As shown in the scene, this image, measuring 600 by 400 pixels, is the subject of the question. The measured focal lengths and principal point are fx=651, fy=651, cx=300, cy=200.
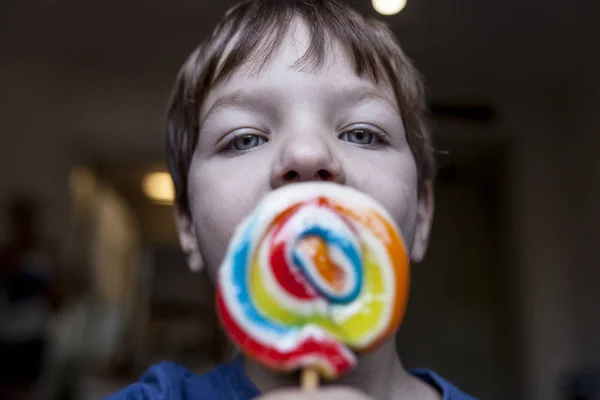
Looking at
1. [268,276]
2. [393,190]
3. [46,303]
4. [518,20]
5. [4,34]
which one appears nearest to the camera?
[268,276]

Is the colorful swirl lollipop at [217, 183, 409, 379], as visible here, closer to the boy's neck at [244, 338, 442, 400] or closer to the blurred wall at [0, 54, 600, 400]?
the boy's neck at [244, 338, 442, 400]

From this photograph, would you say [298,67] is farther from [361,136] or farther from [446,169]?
[446,169]

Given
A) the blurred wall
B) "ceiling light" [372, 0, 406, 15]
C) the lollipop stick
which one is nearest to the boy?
the lollipop stick

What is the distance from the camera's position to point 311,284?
0.70 meters

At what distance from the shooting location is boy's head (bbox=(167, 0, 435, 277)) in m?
0.87

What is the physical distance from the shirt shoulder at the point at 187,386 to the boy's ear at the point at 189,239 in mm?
173

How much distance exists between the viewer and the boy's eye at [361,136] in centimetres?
92

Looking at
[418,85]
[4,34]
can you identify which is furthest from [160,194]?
[418,85]

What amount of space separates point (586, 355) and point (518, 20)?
1.80 m

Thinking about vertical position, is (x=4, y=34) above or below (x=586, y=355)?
above

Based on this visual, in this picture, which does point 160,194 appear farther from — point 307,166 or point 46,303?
point 307,166

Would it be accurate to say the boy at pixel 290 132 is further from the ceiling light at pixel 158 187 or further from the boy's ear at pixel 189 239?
the ceiling light at pixel 158 187

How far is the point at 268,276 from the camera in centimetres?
71

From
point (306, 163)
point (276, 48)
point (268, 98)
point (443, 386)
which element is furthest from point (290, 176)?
point (443, 386)
